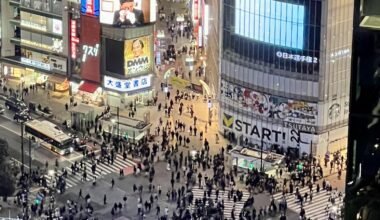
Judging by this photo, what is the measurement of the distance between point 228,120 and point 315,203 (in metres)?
16.3

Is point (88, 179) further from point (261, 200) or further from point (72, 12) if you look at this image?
point (72, 12)

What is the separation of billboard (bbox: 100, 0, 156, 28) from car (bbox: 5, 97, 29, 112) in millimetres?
10690

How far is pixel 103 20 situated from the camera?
81.7 meters

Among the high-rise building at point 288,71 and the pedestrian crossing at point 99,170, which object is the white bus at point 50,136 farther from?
the high-rise building at point 288,71

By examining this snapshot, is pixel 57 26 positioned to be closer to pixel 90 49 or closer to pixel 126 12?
pixel 90 49

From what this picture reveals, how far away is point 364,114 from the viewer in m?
7.42

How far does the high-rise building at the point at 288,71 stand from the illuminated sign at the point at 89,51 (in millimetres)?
15050

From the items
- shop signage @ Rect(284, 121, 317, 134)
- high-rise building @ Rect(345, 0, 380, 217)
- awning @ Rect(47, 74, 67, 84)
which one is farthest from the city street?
high-rise building @ Rect(345, 0, 380, 217)

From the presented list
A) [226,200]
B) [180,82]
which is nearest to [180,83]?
[180,82]

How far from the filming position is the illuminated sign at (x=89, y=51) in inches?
3322

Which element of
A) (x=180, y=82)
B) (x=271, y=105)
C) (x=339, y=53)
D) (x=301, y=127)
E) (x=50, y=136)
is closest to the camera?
(x=339, y=53)

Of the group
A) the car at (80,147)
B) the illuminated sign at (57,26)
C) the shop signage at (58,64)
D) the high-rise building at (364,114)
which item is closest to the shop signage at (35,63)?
the shop signage at (58,64)

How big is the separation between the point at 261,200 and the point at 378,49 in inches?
2176

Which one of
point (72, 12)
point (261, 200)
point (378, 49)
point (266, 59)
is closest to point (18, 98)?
point (72, 12)
